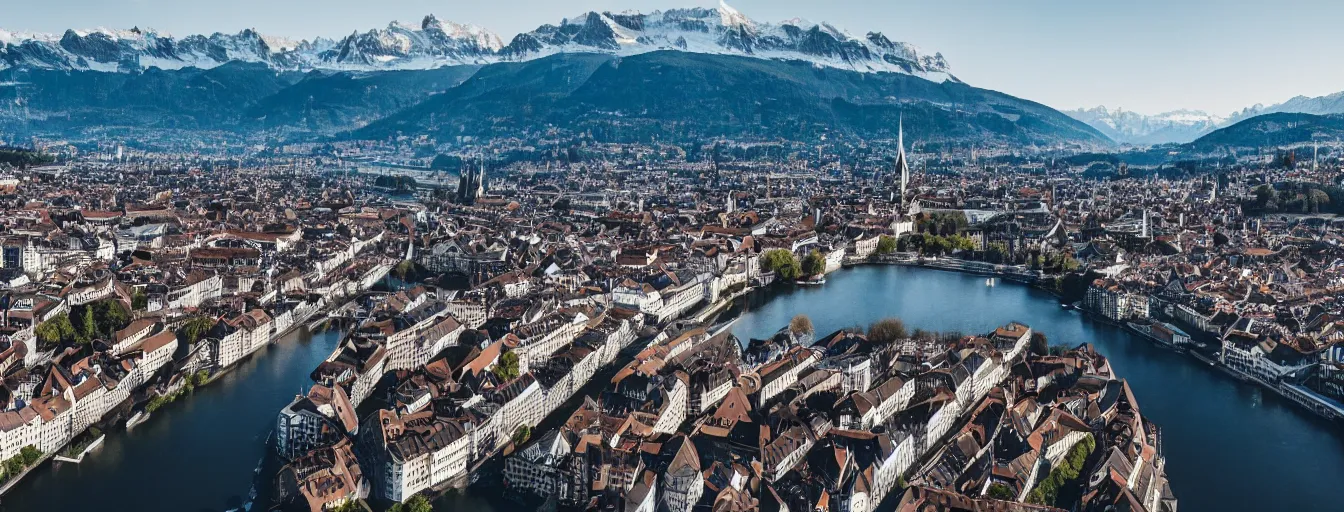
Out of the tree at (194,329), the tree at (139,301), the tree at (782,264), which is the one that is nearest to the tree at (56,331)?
the tree at (194,329)

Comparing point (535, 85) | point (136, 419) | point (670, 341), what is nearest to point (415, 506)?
point (136, 419)

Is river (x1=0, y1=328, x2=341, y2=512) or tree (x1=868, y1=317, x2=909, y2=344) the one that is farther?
tree (x1=868, y1=317, x2=909, y2=344)

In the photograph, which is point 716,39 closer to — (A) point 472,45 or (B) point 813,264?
(A) point 472,45

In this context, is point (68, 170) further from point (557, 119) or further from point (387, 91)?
point (387, 91)

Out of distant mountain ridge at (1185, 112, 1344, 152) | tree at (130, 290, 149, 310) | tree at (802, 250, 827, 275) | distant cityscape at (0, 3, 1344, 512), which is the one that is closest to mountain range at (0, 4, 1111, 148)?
distant mountain ridge at (1185, 112, 1344, 152)

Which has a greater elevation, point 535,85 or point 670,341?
point 535,85

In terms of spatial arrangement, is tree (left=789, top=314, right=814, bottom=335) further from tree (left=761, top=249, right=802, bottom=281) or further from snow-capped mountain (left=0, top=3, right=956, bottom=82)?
snow-capped mountain (left=0, top=3, right=956, bottom=82)

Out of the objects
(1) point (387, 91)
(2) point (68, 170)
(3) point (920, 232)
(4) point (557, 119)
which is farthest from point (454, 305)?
(1) point (387, 91)
